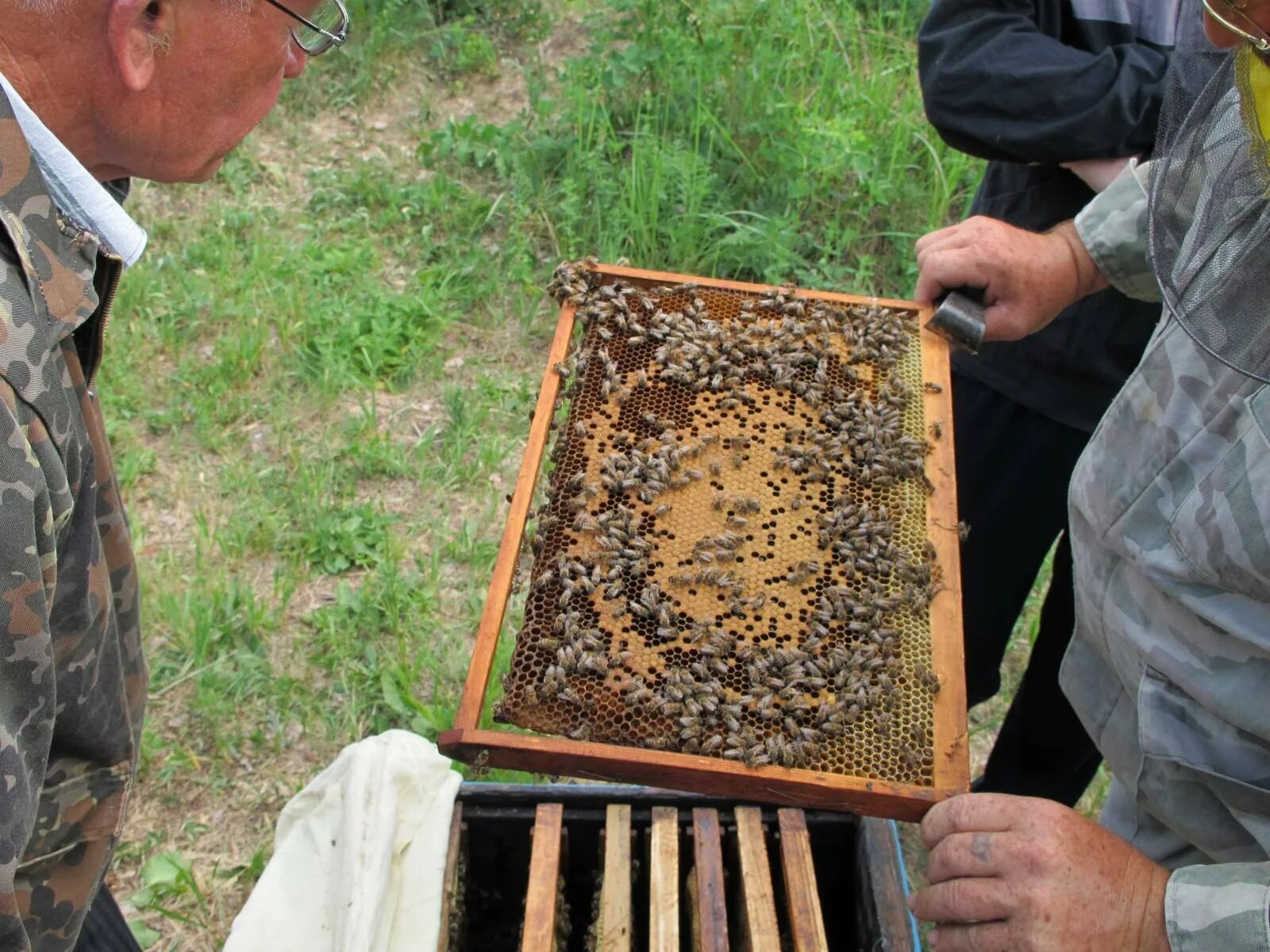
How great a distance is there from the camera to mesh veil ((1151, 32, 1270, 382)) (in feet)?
5.35

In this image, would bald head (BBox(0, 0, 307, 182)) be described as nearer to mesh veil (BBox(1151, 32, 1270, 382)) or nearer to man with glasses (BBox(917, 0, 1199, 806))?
mesh veil (BBox(1151, 32, 1270, 382))

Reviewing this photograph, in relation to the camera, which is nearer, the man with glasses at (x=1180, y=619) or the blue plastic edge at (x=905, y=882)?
the man with glasses at (x=1180, y=619)

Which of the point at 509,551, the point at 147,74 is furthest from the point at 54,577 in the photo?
the point at 509,551

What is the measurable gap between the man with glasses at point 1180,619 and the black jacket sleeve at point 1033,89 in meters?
0.85

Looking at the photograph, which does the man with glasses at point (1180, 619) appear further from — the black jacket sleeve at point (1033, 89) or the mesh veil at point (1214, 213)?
the black jacket sleeve at point (1033, 89)

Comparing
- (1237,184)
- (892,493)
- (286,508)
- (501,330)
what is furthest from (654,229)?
(1237,184)

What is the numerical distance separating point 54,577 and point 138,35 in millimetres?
911

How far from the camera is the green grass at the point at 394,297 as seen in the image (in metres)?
4.23

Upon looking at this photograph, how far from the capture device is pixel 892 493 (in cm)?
273

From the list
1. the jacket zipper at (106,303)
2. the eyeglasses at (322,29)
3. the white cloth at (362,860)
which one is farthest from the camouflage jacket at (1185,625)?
the jacket zipper at (106,303)

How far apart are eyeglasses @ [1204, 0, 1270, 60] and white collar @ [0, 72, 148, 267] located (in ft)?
6.15

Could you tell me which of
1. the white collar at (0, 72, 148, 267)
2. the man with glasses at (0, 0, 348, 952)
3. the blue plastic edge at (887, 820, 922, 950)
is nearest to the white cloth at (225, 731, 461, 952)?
the man with glasses at (0, 0, 348, 952)

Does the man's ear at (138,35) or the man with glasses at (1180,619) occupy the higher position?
the man's ear at (138,35)

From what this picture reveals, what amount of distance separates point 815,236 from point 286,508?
3562 millimetres
